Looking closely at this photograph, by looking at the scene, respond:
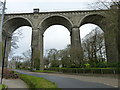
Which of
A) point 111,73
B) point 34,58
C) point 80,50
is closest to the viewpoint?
point 111,73

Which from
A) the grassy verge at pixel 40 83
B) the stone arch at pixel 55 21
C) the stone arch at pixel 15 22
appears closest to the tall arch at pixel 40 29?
the stone arch at pixel 55 21

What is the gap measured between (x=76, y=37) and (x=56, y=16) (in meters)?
8.37

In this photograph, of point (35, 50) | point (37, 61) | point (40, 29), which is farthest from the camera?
point (40, 29)

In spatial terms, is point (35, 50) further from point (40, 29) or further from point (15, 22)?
point (15, 22)

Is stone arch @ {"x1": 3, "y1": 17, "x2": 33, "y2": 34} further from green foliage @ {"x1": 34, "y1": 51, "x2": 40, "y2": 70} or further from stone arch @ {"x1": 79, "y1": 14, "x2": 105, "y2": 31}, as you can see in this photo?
stone arch @ {"x1": 79, "y1": 14, "x2": 105, "y2": 31}

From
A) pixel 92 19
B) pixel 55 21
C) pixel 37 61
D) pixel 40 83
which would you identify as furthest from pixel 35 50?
pixel 40 83

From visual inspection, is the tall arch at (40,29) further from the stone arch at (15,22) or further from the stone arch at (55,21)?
the stone arch at (15,22)

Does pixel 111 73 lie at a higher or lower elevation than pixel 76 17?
lower

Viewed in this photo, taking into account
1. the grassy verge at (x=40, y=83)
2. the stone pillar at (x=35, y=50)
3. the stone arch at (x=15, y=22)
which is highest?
the stone arch at (x=15, y=22)

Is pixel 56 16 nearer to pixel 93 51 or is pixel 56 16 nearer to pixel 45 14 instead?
pixel 45 14

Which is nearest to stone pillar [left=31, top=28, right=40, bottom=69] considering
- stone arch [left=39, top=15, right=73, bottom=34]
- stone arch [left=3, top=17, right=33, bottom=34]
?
stone arch [left=39, top=15, right=73, bottom=34]

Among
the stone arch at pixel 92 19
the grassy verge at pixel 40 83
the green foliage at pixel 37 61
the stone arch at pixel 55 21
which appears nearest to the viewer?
the grassy verge at pixel 40 83

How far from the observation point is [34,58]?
1223 inches

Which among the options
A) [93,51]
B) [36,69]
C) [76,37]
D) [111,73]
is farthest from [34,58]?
[111,73]
